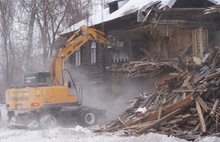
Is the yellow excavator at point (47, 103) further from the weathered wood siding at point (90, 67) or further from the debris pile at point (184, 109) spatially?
the weathered wood siding at point (90, 67)

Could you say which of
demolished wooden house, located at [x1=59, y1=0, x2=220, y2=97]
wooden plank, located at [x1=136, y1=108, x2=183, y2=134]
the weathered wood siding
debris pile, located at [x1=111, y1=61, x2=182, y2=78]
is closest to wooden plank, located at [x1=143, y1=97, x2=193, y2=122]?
wooden plank, located at [x1=136, y1=108, x2=183, y2=134]

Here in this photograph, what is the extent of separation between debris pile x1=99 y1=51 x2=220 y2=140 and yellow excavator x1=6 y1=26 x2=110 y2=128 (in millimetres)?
2873

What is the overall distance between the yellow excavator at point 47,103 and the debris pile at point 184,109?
9.42ft

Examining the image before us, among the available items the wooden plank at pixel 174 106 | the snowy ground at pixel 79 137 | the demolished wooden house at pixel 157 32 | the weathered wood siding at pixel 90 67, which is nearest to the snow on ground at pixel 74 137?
the snowy ground at pixel 79 137

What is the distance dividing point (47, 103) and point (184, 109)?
6.03 metres

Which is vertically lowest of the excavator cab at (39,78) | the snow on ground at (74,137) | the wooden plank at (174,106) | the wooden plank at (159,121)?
the snow on ground at (74,137)

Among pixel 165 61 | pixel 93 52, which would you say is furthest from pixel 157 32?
pixel 93 52

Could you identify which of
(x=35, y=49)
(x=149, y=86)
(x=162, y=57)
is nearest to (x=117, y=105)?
(x=149, y=86)

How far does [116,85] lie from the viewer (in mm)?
21344

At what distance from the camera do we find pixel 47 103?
15.2 metres

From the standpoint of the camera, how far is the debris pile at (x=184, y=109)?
10773 millimetres

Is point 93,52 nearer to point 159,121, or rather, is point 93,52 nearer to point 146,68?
point 146,68

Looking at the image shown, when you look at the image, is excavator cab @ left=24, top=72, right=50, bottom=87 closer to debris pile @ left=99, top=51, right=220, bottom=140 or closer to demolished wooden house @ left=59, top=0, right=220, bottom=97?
debris pile @ left=99, top=51, right=220, bottom=140

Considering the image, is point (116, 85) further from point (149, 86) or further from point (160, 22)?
point (160, 22)
